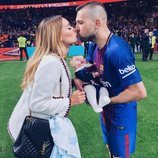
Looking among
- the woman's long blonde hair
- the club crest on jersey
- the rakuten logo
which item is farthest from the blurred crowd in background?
the woman's long blonde hair

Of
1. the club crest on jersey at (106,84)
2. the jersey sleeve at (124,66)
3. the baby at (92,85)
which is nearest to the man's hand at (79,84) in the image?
the baby at (92,85)

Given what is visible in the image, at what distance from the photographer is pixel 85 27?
3943 millimetres

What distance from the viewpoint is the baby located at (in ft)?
12.6

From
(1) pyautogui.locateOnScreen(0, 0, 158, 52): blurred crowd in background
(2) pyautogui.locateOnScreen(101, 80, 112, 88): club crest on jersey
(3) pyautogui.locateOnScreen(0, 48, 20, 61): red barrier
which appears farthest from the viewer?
(1) pyautogui.locateOnScreen(0, 0, 158, 52): blurred crowd in background

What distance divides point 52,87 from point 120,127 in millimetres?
926

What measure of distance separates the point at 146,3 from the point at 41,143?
37378 mm

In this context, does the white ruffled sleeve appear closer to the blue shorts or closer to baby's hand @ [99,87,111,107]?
baby's hand @ [99,87,111,107]

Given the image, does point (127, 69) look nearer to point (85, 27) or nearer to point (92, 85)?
point (92, 85)

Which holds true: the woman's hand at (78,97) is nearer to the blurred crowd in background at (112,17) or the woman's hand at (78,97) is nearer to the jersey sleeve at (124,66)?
the jersey sleeve at (124,66)

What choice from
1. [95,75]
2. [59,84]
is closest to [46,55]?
[59,84]

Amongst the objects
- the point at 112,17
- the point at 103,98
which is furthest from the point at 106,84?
the point at 112,17

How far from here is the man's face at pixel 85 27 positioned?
12.9 ft

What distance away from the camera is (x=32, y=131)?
3.63 m

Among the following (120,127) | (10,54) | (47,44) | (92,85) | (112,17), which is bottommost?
(10,54)
